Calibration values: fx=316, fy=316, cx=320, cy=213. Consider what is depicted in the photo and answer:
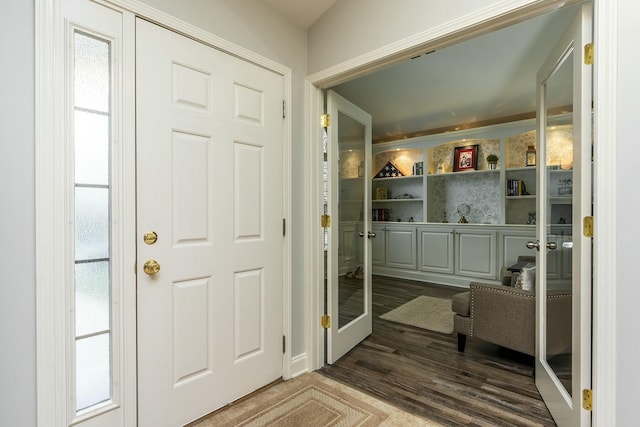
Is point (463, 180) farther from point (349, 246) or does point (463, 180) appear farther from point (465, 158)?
point (349, 246)

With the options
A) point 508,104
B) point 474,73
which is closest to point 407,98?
point 474,73

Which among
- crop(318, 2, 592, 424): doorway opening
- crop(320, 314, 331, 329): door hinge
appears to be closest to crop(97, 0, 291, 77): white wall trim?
crop(318, 2, 592, 424): doorway opening

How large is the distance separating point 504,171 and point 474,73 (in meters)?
2.05

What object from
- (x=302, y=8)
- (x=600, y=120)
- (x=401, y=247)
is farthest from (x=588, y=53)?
(x=401, y=247)

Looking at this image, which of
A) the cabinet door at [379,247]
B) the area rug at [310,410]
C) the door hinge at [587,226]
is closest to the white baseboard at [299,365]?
the area rug at [310,410]

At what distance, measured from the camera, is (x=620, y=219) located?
1.26 m

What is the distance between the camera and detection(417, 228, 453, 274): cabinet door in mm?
5141

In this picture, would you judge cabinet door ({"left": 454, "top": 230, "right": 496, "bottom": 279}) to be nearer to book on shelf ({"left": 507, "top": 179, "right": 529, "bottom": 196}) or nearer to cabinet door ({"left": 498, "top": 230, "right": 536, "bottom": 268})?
cabinet door ({"left": 498, "top": 230, "right": 536, "bottom": 268})

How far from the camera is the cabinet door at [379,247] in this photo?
5.86 m

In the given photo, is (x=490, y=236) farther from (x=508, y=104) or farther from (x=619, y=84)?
(x=619, y=84)

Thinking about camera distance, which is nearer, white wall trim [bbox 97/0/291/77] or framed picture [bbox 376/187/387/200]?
white wall trim [bbox 97/0/291/77]

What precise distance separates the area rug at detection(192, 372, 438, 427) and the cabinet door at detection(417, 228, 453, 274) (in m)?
3.54

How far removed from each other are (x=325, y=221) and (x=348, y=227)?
14.0 inches

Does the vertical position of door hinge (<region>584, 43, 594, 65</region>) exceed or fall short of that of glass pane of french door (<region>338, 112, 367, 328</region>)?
it exceeds it
